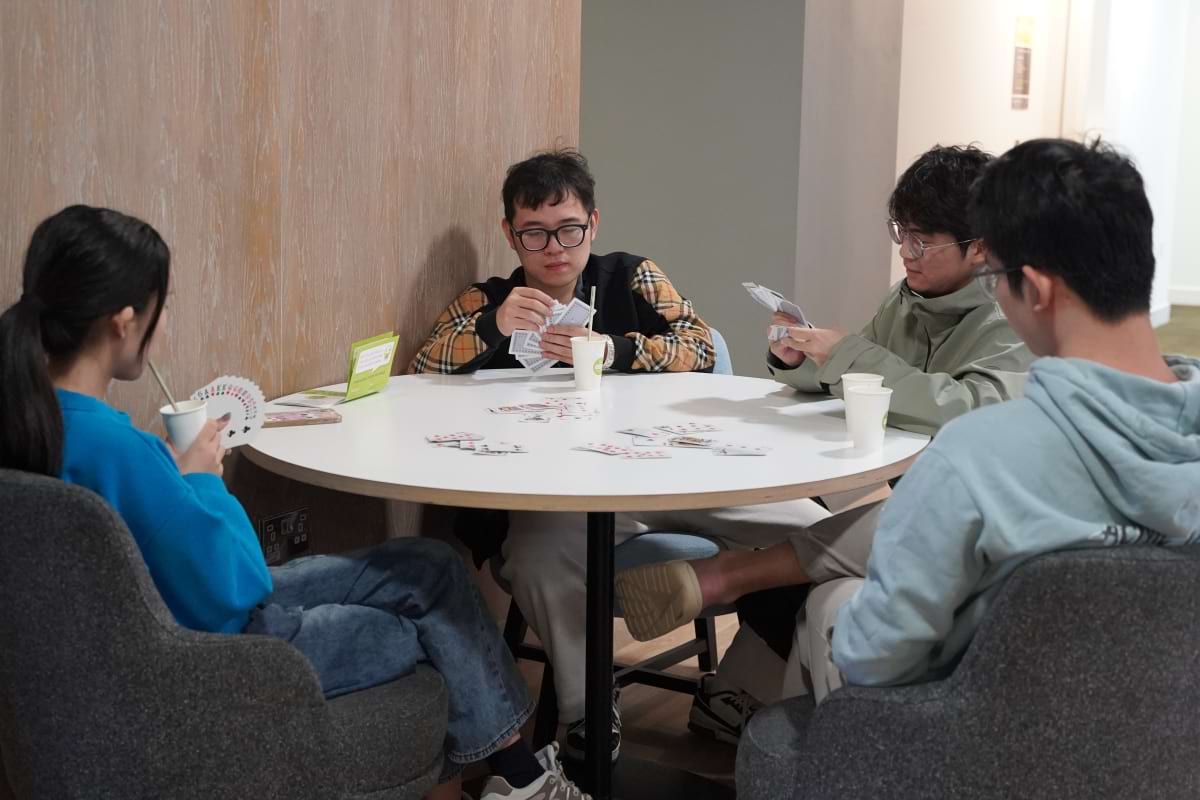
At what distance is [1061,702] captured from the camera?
1176mm

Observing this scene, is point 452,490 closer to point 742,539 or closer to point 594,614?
point 594,614

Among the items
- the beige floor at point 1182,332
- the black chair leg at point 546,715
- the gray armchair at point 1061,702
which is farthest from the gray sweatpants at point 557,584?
the beige floor at point 1182,332

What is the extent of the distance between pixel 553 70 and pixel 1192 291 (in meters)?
10.9

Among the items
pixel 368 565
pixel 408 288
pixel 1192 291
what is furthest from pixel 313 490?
pixel 1192 291

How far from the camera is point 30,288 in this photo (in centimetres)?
→ 150

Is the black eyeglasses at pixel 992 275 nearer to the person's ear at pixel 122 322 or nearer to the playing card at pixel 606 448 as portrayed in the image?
the playing card at pixel 606 448

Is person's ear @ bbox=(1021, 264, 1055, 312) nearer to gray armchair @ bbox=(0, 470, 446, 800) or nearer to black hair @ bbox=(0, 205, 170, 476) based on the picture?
gray armchair @ bbox=(0, 470, 446, 800)

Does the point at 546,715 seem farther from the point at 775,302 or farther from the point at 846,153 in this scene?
the point at 846,153

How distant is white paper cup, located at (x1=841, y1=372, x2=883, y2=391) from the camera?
2.07 meters

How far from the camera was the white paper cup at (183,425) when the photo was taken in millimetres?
1660

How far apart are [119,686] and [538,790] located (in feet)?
2.69

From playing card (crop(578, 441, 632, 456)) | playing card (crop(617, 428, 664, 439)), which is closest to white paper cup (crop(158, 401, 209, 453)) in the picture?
playing card (crop(578, 441, 632, 456))

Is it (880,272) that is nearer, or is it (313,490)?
(313,490)

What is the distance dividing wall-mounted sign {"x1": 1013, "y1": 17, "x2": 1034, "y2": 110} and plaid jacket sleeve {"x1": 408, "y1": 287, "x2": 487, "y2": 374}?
5696mm
